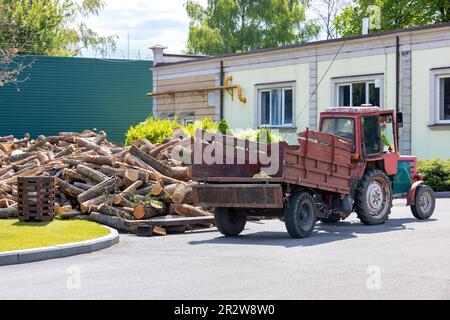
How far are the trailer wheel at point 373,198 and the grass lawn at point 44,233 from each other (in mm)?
5018

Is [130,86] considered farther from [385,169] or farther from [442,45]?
[385,169]

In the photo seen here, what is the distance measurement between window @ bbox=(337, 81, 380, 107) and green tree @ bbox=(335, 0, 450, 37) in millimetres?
18351

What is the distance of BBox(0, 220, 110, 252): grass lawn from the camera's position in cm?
1358

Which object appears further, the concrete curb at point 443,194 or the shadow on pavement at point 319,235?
the concrete curb at point 443,194

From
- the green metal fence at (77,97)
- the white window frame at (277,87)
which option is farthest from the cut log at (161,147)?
the green metal fence at (77,97)

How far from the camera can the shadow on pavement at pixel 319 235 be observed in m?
14.7

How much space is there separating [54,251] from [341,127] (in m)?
7.10

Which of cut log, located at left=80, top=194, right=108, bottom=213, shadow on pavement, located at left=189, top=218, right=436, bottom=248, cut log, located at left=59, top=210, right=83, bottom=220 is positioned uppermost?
cut log, located at left=80, top=194, right=108, bottom=213

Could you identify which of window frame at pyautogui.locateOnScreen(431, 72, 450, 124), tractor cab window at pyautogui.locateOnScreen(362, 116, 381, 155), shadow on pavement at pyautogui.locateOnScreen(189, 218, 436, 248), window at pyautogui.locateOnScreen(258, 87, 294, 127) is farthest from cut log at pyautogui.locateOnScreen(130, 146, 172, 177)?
window at pyautogui.locateOnScreen(258, 87, 294, 127)

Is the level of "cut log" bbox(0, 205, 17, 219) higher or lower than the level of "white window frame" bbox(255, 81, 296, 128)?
lower

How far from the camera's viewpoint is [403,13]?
1966 inches

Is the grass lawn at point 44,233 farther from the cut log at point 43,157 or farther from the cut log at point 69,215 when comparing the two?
the cut log at point 43,157

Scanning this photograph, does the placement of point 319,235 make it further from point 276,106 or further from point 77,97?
point 77,97

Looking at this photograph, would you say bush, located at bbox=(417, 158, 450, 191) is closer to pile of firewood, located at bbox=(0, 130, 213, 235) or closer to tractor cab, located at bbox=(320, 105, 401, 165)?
tractor cab, located at bbox=(320, 105, 401, 165)
